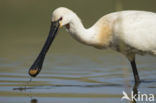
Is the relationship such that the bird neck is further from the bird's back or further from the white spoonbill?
the bird's back

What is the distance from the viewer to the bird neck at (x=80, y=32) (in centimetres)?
1047

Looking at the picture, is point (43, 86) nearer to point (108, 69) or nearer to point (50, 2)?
point (108, 69)

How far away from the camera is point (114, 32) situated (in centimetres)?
1072

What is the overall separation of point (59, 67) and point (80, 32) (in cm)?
190

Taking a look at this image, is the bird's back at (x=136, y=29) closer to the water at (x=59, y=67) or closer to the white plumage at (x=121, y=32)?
the white plumage at (x=121, y=32)

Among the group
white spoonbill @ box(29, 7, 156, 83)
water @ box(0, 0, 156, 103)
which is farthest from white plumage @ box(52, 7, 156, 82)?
water @ box(0, 0, 156, 103)

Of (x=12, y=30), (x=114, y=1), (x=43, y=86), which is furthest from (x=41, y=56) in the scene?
(x=114, y=1)

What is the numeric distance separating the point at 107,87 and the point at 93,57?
2.80 metres

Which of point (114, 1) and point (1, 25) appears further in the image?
point (114, 1)

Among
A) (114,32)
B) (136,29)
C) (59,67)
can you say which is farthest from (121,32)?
(59,67)

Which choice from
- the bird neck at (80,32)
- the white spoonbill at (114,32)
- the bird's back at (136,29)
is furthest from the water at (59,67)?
the bird neck at (80,32)

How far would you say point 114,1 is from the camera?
1841 cm

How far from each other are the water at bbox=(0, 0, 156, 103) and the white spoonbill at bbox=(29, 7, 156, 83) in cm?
47

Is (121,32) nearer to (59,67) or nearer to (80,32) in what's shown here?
(80,32)
